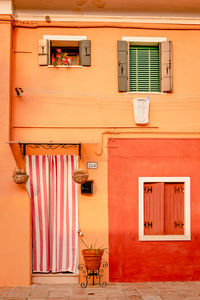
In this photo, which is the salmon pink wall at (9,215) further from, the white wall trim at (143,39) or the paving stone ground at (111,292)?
the white wall trim at (143,39)

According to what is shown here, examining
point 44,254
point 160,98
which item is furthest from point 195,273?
point 160,98

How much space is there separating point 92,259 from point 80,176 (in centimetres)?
173

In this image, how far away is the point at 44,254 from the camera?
8383mm

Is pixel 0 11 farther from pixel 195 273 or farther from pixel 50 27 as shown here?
pixel 195 273

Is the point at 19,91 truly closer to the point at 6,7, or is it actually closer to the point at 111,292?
the point at 6,7

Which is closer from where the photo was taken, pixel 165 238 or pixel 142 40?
pixel 165 238

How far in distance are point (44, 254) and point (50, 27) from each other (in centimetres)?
510

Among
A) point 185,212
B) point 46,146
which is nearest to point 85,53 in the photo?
point 46,146

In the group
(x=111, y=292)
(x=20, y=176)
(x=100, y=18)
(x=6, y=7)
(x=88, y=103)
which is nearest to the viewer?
(x=111, y=292)

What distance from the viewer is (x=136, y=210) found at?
332 inches

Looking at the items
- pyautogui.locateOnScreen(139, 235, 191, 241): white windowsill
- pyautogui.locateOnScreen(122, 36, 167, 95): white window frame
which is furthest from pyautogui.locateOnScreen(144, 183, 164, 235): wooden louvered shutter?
pyautogui.locateOnScreen(122, 36, 167, 95): white window frame

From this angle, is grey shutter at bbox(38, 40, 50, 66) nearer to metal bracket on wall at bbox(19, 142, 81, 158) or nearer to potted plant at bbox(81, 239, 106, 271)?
metal bracket on wall at bbox(19, 142, 81, 158)

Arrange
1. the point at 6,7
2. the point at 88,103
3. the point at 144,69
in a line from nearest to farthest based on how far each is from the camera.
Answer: the point at 6,7 → the point at 88,103 → the point at 144,69

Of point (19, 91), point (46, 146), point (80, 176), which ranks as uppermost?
point (19, 91)
